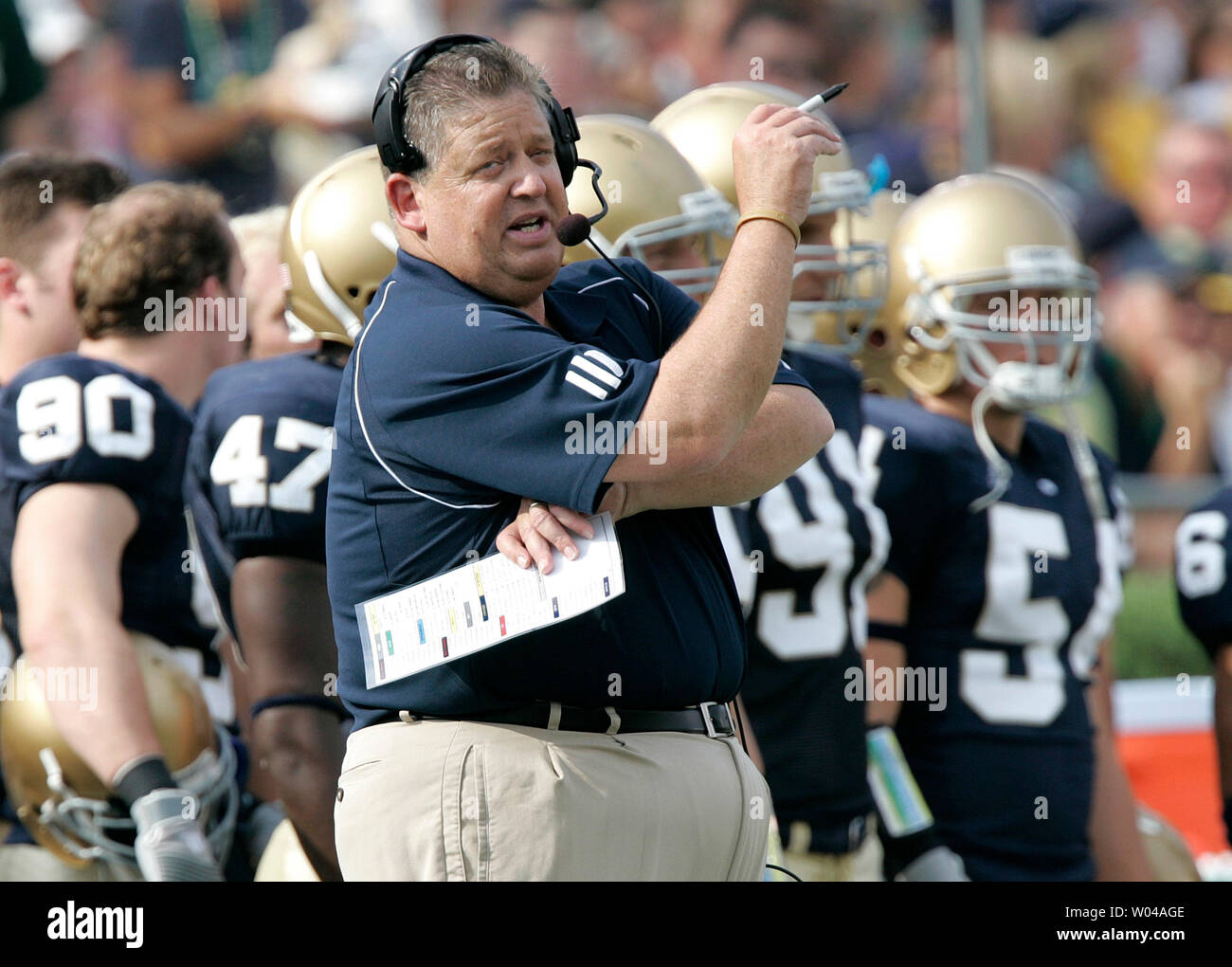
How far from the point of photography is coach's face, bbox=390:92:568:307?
6.90 ft

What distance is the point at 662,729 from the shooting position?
2105 mm

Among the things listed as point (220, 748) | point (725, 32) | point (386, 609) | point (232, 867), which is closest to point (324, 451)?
point (220, 748)

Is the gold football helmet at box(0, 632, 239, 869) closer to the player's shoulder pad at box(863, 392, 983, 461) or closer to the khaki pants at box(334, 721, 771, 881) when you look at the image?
the khaki pants at box(334, 721, 771, 881)

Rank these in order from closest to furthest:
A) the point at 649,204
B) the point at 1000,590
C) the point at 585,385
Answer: the point at 585,385
the point at 649,204
the point at 1000,590

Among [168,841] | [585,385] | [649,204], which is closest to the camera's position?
[585,385]

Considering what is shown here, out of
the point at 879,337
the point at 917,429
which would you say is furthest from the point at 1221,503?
the point at 879,337

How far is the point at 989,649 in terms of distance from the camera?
3.83 metres

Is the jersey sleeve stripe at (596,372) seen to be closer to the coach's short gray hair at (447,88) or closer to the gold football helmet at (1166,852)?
the coach's short gray hair at (447,88)

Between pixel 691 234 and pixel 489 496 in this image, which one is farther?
pixel 691 234

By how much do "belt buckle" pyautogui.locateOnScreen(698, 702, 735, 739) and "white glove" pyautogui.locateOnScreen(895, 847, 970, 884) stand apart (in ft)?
4.66

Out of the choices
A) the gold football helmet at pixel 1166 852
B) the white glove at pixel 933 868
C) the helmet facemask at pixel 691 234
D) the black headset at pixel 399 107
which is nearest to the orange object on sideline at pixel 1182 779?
the gold football helmet at pixel 1166 852

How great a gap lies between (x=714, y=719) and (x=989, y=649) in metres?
1.80

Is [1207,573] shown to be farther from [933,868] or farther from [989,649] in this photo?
[933,868]

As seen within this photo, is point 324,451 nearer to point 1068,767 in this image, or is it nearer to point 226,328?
point 226,328
